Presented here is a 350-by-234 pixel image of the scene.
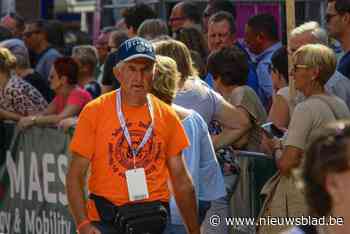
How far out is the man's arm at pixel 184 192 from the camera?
702cm

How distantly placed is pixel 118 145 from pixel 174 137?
0.34 metres

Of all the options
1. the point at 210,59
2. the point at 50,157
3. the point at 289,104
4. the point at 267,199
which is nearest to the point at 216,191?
the point at 267,199

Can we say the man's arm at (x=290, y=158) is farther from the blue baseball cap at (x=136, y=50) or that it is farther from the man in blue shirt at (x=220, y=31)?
the man in blue shirt at (x=220, y=31)

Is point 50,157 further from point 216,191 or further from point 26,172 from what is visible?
point 216,191

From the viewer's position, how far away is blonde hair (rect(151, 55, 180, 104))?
291 inches

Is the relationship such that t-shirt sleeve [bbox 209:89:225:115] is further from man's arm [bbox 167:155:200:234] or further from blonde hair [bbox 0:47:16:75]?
blonde hair [bbox 0:47:16:75]

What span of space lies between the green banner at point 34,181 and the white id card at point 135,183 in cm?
335

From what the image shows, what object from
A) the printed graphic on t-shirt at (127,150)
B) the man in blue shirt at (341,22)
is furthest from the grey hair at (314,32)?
the printed graphic on t-shirt at (127,150)

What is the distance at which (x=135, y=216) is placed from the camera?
688 centimetres

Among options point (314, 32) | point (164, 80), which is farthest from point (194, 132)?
point (314, 32)

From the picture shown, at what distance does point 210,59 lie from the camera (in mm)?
8828

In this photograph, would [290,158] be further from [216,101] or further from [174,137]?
[216,101]

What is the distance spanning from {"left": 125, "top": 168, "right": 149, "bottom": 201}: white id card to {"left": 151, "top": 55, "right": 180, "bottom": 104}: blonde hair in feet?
2.17

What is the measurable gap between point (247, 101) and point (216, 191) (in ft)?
3.52
